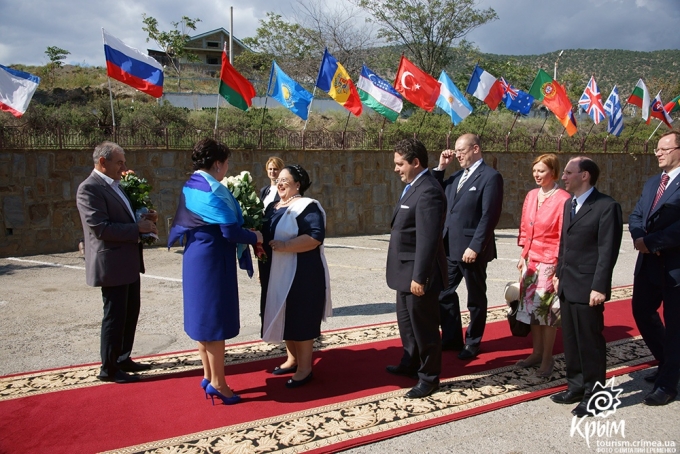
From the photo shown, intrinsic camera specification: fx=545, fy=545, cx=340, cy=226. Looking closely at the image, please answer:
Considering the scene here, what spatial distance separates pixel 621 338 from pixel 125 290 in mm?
4818

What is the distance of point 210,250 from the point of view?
3.87 m

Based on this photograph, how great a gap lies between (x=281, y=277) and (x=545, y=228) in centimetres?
222

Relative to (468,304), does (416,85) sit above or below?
above

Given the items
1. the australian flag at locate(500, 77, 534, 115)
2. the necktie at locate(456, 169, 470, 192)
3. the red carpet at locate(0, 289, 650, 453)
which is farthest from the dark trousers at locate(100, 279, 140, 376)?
the australian flag at locate(500, 77, 534, 115)

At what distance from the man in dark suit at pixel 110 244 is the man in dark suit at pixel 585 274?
333 centimetres

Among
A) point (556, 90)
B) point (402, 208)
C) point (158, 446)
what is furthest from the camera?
point (556, 90)

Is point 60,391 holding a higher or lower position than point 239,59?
lower

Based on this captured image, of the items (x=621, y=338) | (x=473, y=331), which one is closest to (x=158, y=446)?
(x=473, y=331)

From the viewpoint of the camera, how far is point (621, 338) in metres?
5.58

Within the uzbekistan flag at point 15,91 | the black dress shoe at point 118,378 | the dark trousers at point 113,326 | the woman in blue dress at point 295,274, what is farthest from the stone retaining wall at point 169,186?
the black dress shoe at point 118,378

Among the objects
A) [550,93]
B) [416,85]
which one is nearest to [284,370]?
[416,85]

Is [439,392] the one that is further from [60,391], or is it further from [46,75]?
[46,75]

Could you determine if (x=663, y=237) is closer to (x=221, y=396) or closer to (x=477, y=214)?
(x=477, y=214)

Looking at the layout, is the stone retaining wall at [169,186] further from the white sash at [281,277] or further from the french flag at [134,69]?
the white sash at [281,277]
